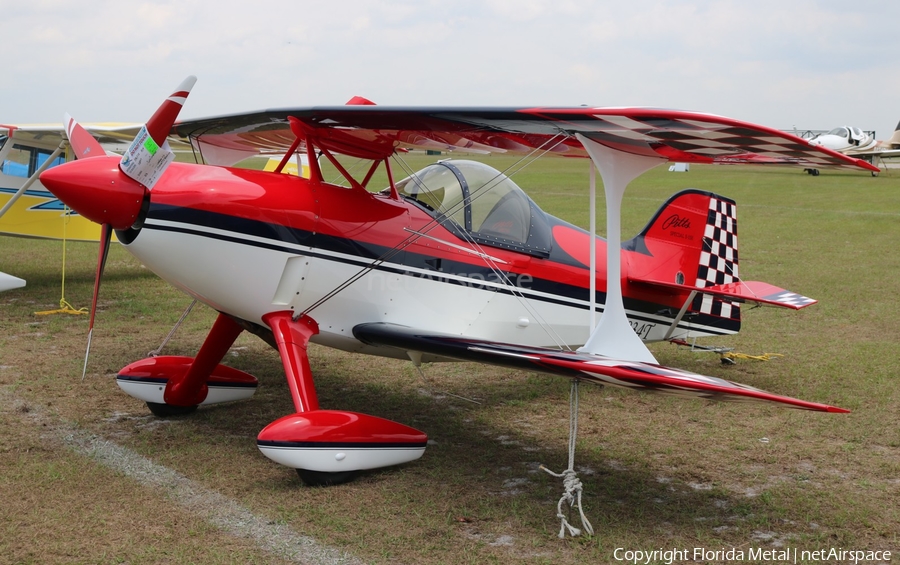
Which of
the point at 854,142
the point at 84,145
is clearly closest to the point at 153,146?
the point at 84,145

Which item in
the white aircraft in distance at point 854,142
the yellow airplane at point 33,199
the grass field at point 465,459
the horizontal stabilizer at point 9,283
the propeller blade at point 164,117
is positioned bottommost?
the horizontal stabilizer at point 9,283

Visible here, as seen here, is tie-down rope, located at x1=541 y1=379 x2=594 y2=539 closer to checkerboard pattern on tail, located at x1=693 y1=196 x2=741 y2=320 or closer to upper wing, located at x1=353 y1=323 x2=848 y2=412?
upper wing, located at x1=353 y1=323 x2=848 y2=412

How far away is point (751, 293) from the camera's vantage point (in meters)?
6.36

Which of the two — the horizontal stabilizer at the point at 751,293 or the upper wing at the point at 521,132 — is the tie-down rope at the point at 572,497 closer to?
the upper wing at the point at 521,132

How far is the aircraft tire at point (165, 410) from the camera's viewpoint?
5973 millimetres

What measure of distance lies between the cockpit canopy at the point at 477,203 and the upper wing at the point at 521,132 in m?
0.22

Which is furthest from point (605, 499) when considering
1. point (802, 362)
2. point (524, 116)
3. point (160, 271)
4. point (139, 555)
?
→ point (802, 362)

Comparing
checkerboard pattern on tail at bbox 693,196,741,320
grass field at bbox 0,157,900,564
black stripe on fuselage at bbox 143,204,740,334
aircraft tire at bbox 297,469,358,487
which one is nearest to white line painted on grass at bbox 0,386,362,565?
grass field at bbox 0,157,900,564

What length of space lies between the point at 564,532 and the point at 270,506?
1600mm

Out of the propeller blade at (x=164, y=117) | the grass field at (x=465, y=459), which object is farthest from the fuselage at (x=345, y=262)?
the grass field at (x=465, y=459)

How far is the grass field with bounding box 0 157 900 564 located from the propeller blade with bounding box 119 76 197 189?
1.80 meters

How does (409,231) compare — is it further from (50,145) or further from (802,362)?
(50,145)

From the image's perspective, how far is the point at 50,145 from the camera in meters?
11.3

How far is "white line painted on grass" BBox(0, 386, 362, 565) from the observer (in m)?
3.82
